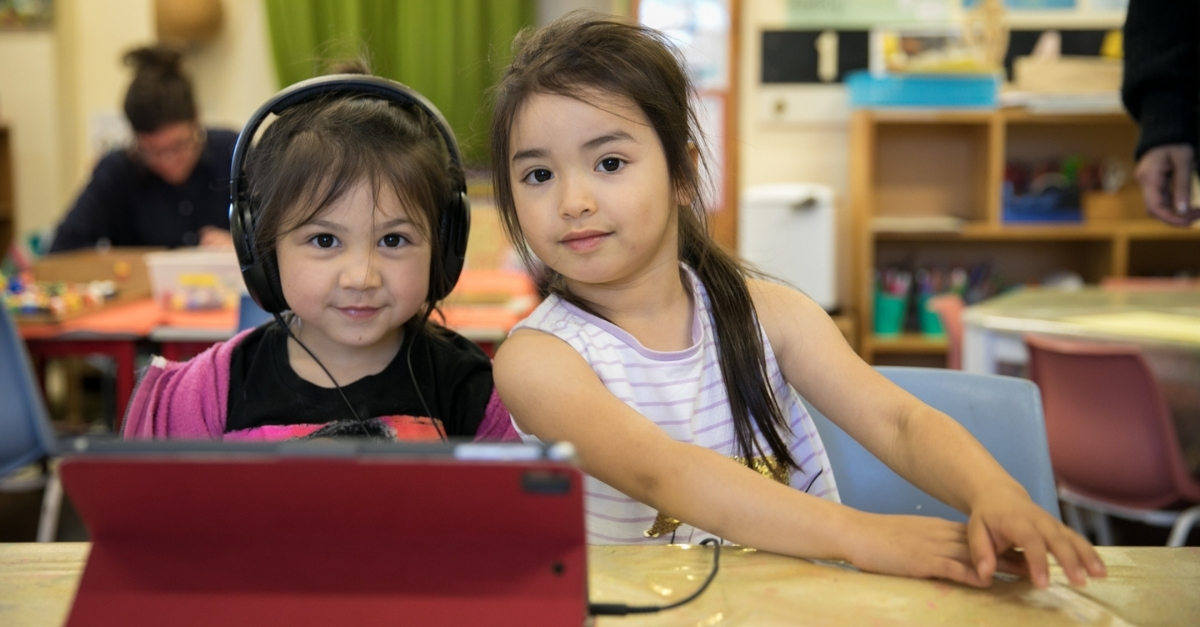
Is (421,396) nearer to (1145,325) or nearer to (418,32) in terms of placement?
(1145,325)

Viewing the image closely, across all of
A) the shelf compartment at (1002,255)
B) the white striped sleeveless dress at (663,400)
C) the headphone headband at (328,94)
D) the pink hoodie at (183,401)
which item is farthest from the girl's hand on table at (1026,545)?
the shelf compartment at (1002,255)

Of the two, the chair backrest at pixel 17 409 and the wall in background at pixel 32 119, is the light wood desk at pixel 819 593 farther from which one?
the wall in background at pixel 32 119

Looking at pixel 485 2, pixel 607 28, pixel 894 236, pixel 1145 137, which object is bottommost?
pixel 894 236

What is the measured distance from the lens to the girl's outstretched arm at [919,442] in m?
0.63

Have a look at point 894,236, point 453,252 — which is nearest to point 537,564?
point 453,252

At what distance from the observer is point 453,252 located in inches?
40.9

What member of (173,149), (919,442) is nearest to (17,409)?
(173,149)

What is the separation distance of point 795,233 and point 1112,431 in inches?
73.5

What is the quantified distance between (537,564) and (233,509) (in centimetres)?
17

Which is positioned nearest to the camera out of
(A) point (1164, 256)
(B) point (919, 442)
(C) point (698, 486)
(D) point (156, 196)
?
(C) point (698, 486)

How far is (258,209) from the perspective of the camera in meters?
1.01

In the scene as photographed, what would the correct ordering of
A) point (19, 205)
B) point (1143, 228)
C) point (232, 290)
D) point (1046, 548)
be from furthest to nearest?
point (19, 205)
point (1143, 228)
point (232, 290)
point (1046, 548)

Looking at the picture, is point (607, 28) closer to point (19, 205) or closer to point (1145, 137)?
point (1145, 137)

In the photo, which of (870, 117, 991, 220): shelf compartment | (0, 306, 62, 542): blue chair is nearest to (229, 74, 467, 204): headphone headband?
(0, 306, 62, 542): blue chair
